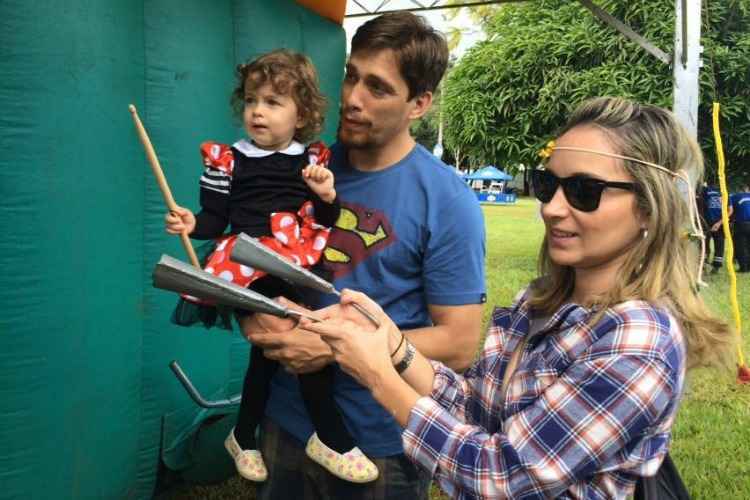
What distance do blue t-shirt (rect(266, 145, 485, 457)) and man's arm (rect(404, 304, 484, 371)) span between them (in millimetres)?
29

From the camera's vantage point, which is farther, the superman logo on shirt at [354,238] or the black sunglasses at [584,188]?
the superman logo on shirt at [354,238]

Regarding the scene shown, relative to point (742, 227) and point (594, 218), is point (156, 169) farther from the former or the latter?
point (742, 227)

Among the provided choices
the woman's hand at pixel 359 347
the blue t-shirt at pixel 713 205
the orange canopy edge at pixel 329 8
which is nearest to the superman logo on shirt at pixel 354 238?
the woman's hand at pixel 359 347

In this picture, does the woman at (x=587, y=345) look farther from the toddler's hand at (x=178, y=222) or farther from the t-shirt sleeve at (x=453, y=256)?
the toddler's hand at (x=178, y=222)

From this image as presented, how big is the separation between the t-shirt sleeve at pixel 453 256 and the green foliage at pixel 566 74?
372 inches

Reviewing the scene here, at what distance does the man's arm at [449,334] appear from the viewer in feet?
6.74

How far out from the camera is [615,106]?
1.60 metres

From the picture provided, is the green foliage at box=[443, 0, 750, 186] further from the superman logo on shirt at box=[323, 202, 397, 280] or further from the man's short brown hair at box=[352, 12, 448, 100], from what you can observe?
the superman logo on shirt at box=[323, 202, 397, 280]

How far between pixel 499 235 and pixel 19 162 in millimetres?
17994

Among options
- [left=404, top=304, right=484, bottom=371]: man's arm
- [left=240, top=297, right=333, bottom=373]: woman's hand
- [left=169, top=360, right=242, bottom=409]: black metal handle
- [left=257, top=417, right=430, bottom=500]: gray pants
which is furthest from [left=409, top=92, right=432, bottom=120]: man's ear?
[left=169, top=360, right=242, bottom=409]: black metal handle

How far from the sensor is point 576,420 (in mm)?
1345

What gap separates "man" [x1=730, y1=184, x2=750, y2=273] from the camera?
42.4 ft

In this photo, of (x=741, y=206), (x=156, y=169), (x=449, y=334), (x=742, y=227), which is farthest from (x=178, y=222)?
(x=741, y=206)

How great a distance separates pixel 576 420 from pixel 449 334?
2.49ft
